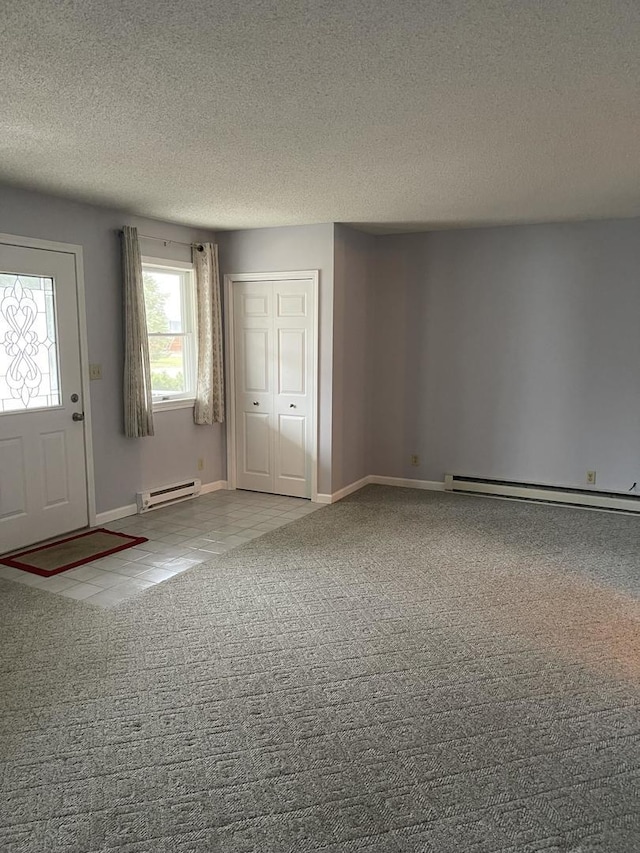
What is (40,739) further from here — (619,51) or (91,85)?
(619,51)

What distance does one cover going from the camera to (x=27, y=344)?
4.15 m

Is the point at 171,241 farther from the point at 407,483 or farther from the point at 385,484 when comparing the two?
the point at 407,483

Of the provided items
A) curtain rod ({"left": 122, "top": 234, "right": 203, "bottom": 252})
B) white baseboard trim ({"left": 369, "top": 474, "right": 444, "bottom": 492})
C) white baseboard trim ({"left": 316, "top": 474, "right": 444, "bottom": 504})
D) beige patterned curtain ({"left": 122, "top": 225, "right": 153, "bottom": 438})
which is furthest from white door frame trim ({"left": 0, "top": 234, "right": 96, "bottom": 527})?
white baseboard trim ({"left": 369, "top": 474, "right": 444, "bottom": 492})

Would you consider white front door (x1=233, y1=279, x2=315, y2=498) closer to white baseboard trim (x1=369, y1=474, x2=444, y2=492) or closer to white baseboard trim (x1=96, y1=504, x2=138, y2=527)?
white baseboard trim (x1=369, y1=474, x2=444, y2=492)

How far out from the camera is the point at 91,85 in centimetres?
231

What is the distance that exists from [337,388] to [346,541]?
1.54 m

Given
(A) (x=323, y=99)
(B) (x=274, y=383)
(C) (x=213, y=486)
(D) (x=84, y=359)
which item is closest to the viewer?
(A) (x=323, y=99)

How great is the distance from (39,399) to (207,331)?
176 cm

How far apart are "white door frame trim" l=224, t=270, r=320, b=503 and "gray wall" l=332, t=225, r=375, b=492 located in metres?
0.17

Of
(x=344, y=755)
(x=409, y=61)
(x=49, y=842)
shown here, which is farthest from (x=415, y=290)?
(x=49, y=842)

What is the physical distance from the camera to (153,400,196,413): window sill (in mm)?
5304

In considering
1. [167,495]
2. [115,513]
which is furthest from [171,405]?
[115,513]

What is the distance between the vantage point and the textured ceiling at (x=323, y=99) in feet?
5.95

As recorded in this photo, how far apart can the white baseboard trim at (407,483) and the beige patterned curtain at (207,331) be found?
1.77 metres
